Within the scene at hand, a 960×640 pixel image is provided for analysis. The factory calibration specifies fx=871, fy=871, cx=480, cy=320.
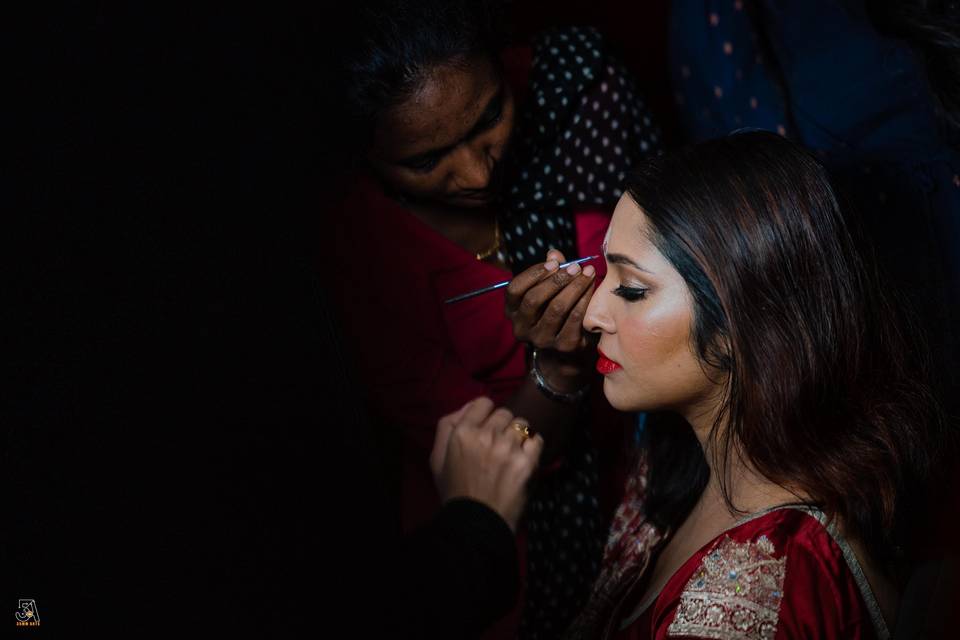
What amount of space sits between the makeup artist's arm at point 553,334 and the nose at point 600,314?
7cm

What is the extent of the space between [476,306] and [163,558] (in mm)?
986

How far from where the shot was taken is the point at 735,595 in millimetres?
1025

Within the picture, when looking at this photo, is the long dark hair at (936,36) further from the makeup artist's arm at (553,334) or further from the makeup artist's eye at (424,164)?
the makeup artist's eye at (424,164)

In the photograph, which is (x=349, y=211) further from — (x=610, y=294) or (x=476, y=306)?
(x=610, y=294)

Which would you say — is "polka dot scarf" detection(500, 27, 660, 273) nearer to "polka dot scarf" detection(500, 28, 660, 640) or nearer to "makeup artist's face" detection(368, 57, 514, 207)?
"polka dot scarf" detection(500, 28, 660, 640)

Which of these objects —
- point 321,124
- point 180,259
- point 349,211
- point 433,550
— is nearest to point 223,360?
point 180,259

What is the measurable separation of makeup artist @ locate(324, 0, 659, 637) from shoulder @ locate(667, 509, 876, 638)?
405 millimetres

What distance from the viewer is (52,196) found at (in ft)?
1.71

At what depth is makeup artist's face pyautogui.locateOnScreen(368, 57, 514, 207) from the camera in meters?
1.29

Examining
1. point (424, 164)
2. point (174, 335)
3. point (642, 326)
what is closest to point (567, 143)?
point (424, 164)

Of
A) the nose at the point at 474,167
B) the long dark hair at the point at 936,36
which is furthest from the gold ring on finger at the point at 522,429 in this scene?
the long dark hair at the point at 936,36

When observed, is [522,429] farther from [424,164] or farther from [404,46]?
[404,46]

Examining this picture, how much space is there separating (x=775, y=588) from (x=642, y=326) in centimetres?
36

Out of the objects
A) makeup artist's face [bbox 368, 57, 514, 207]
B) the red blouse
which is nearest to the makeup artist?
makeup artist's face [bbox 368, 57, 514, 207]
